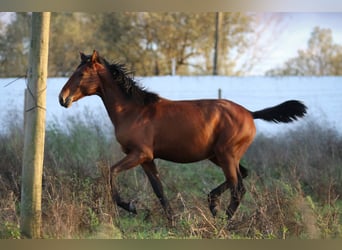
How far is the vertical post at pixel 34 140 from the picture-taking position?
7023 mm

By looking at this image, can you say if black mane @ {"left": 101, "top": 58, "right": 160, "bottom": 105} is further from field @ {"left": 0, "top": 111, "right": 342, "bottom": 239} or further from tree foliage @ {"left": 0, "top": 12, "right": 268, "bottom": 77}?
tree foliage @ {"left": 0, "top": 12, "right": 268, "bottom": 77}

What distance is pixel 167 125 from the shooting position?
336 inches

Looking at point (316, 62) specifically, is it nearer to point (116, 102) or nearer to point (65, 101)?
point (116, 102)

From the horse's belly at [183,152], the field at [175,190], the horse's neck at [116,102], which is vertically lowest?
the field at [175,190]

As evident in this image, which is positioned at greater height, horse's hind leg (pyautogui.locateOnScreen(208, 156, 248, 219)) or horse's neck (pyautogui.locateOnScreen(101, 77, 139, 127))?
horse's neck (pyautogui.locateOnScreen(101, 77, 139, 127))

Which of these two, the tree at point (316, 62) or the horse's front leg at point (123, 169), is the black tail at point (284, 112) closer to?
the horse's front leg at point (123, 169)

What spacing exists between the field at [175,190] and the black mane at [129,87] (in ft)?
3.36

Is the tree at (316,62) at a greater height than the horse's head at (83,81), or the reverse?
the tree at (316,62)

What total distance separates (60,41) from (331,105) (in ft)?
38.0

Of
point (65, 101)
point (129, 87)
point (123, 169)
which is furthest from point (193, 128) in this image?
point (65, 101)

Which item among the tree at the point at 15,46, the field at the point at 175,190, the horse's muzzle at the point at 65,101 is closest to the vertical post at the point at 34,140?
the field at the point at 175,190

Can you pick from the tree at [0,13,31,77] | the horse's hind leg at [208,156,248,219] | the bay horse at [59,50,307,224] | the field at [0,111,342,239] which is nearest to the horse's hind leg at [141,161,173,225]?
the bay horse at [59,50,307,224]

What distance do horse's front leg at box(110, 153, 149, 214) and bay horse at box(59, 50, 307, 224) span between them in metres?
0.14

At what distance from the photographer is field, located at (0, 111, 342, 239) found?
7.50 meters
